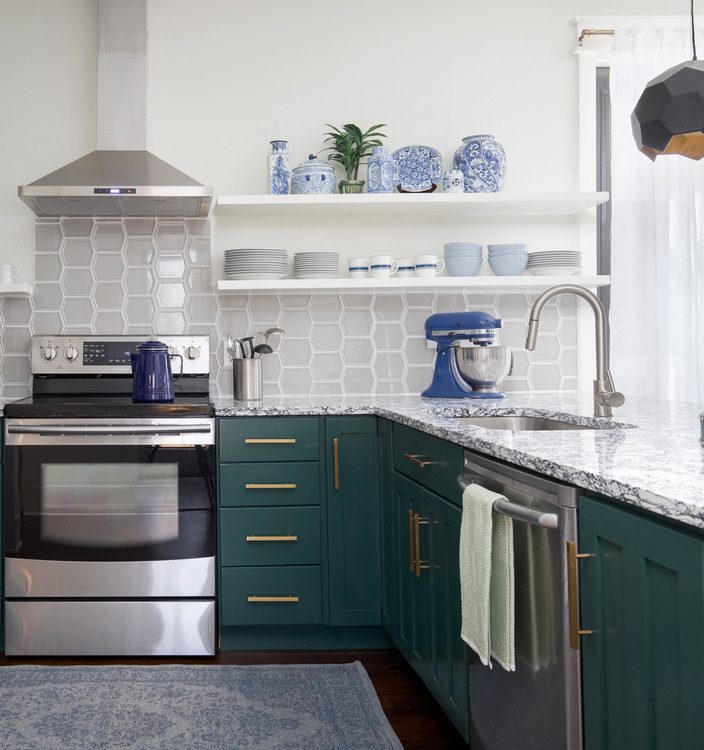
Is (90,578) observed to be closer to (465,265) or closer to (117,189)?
(117,189)

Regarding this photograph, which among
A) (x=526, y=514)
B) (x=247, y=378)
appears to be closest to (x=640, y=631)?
(x=526, y=514)

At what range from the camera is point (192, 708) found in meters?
2.44

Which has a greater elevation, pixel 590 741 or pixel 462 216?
pixel 462 216

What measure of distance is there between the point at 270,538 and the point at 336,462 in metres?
0.36

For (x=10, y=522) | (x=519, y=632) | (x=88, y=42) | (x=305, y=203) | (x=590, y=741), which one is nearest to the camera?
(x=590, y=741)

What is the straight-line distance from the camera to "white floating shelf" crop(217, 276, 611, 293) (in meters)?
3.25

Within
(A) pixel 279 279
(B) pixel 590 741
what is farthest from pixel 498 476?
(A) pixel 279 279

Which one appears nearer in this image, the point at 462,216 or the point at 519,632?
the point at 519,632

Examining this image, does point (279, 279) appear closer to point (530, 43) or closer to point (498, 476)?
point (530, 43)

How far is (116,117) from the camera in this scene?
134 inches

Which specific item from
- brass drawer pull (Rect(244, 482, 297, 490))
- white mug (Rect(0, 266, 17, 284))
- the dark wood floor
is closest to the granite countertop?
brass drawer pull (Rect(244, 482, 297, 490))

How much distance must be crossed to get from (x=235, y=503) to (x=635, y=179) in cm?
220

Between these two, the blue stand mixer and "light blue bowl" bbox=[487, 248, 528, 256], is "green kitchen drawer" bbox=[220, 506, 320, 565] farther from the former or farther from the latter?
"light blue bowl" bbox=[487, 248, 528, 256]

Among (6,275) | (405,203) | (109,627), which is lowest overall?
(109,627)
